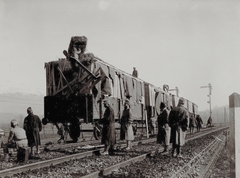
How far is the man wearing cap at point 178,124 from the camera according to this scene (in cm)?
848

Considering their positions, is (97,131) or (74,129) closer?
(74,129)

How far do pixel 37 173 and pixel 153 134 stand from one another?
11763 mm

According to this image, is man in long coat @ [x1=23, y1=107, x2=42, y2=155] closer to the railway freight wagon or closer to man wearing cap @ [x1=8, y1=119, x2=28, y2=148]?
man wearing cap @ [x1=8, y1=119, x2=28, y2=148]

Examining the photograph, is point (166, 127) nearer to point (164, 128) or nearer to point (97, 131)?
point (164, 128)

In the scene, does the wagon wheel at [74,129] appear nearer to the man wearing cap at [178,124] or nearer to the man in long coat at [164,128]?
the man in long coat at [164,128]

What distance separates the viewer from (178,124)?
8539mm

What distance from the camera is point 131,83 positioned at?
48.2ft

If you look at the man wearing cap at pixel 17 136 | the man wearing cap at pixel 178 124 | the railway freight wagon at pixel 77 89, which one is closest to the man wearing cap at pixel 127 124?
the railway freight wagon at pixel 77 89

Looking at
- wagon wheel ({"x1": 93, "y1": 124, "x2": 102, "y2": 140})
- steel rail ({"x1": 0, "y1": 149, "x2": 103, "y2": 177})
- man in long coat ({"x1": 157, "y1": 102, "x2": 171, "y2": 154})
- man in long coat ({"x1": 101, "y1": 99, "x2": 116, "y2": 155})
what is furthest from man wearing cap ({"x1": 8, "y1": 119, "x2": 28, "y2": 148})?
man in long coat ({"x1": 157, "y1": 102, "x2": 171, "y2": 154})

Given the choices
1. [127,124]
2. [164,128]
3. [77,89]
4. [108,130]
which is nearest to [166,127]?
[164,128]

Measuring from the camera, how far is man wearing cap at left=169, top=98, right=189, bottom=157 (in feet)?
27.8

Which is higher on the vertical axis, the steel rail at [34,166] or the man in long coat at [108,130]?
the man in long coat at [108,130]

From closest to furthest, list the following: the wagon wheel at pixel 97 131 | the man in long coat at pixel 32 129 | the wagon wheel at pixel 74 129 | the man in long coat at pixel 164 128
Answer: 1. the man in long coat at pixel 32 129
2. the man in long coat at pixel 164 128
3. the wagon wheel at pixel 74 129
4. the wagon wheel at pixel 97 131

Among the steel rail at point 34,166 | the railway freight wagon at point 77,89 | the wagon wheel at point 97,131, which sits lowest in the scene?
the steel rail at point 34,166
